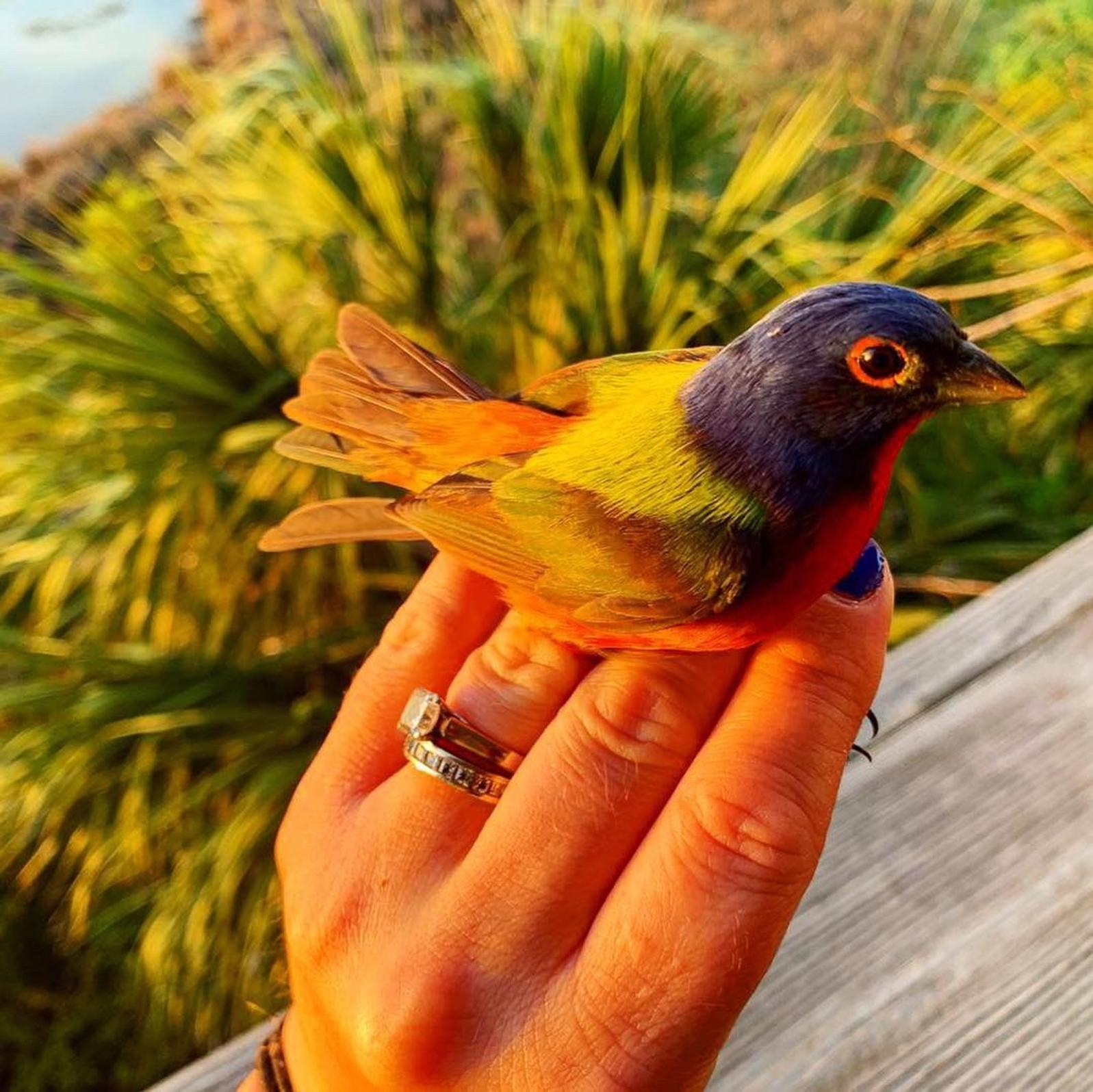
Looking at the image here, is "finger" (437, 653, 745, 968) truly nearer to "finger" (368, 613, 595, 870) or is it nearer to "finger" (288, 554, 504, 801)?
"finger" (368, 613, 595, 870)

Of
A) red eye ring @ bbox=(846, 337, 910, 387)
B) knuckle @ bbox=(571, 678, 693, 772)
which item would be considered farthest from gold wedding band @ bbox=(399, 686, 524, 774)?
red eye ring @ bbox=(846, 337, 910, 387)

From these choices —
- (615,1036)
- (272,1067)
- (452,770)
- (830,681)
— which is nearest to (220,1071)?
(272,1067)

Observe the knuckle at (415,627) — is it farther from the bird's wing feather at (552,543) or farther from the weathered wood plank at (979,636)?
the weathered wood plank at (979,636)

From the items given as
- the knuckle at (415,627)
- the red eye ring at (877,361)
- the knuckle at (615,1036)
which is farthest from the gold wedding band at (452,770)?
the red eye ring at (877,361)

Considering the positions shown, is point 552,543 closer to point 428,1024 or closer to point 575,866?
point 575,866

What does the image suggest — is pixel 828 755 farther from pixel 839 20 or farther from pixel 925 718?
pixel 839 20
